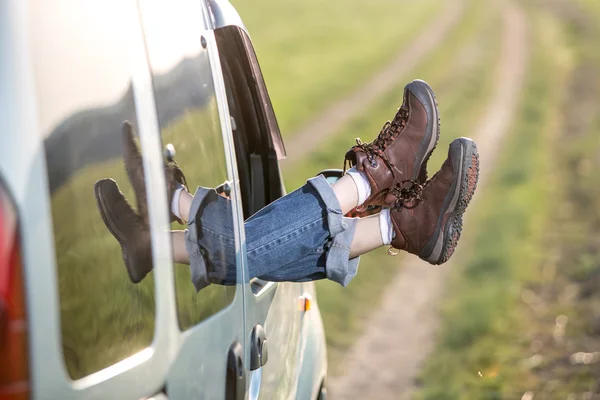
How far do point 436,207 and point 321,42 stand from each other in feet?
86.8

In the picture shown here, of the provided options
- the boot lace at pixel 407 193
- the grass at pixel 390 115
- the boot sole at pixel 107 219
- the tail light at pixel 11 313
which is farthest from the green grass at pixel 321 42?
the tail light at pixel 11 313

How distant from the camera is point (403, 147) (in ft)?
10.5

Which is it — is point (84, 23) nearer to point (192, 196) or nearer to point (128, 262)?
point (128, 262)

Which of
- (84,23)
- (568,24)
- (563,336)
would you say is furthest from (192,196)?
(568,24)

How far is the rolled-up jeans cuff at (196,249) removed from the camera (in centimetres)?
212

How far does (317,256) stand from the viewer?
2.78 m

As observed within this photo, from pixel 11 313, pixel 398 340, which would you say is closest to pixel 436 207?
pixel 11 313

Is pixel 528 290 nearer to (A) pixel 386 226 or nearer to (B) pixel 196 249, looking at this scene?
(A) pixel 386 226

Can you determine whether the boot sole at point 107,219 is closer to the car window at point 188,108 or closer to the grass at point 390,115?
the car window at point 188,108

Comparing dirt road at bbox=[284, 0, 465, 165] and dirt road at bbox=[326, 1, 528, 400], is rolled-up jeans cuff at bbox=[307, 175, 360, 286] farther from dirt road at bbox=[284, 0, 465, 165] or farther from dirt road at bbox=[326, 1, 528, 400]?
dirt road at bbox=[284, 0, 465, 165]

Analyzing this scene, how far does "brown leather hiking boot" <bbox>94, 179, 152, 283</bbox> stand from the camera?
172 cm

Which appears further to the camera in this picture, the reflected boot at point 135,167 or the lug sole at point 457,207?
the lug sole at point 457,207

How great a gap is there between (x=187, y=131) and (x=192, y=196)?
0.47 feet

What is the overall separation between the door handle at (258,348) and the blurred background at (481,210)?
120 inches
